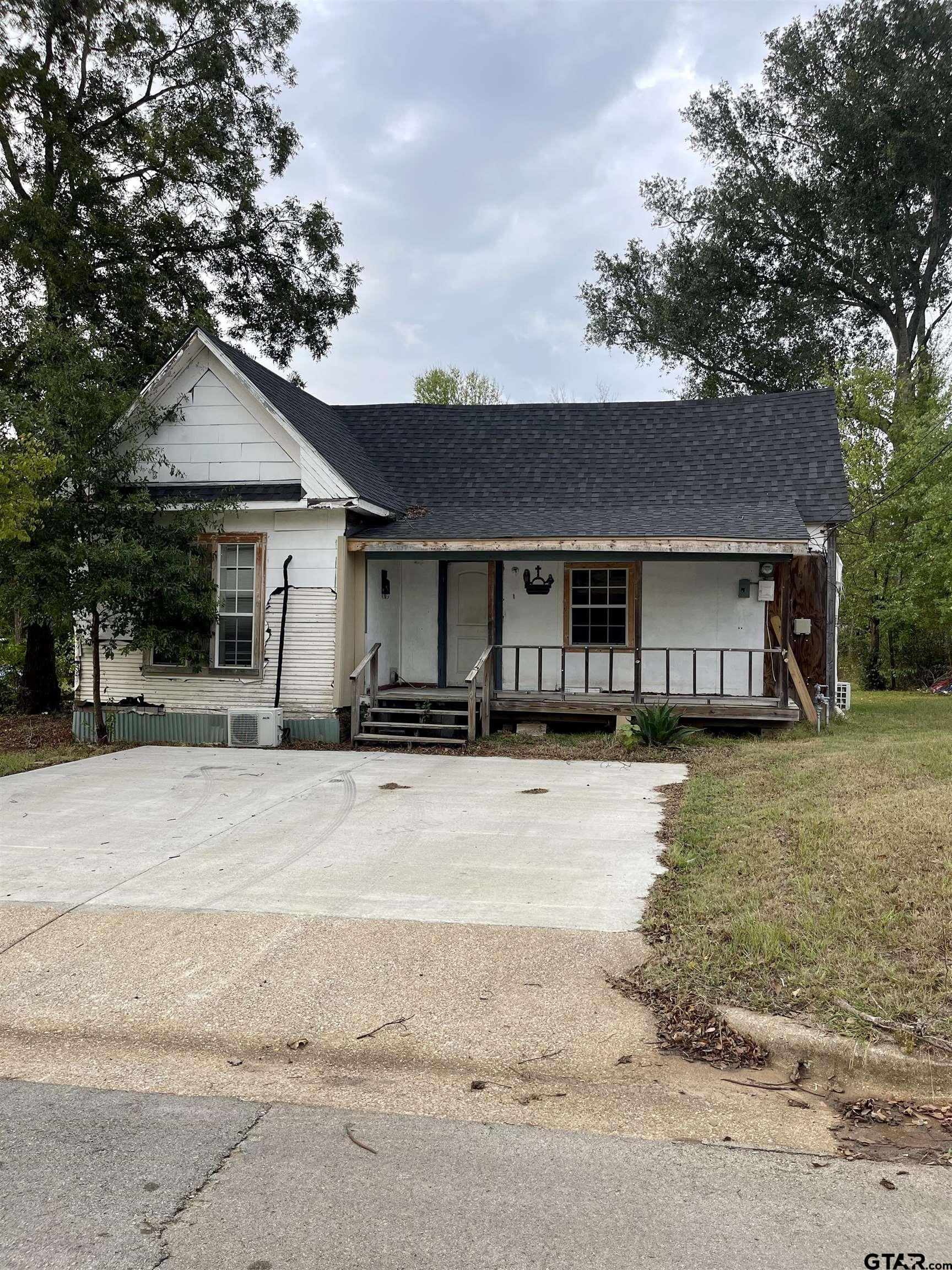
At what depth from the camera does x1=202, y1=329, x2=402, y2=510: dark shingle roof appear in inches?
509

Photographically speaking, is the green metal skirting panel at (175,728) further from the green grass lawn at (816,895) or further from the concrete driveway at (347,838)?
the green grass lawn at (816,895)

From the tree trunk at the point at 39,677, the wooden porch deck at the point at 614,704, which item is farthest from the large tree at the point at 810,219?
the tree trunk at the point at 39,677

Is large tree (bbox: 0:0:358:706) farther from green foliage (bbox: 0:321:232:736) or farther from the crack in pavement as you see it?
the crack in pavement

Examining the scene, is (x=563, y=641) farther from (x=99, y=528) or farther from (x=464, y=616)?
(x=99, y=528)

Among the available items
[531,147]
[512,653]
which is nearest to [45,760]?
[512,653]

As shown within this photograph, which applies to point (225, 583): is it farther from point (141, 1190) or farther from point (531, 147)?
point (531, 147)

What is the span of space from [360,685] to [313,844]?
18.9 ft

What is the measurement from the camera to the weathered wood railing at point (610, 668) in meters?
13.1

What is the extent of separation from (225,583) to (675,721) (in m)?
6.79

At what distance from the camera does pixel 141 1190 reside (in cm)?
285

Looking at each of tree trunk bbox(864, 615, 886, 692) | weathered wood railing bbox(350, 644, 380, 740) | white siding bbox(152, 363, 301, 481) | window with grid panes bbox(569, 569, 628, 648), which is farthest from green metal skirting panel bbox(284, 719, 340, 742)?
tree trunk bbox(864, 615, 886, 692)

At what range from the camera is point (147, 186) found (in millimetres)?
15695

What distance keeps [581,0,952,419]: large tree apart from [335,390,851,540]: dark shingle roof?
1150 centimetres

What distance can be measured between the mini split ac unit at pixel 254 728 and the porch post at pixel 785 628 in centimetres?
706
